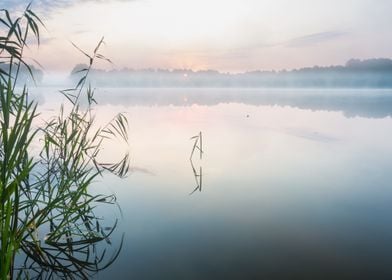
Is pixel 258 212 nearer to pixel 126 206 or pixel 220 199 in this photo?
pixel 220 199

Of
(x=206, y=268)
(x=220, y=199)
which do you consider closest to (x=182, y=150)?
(x=220, y=199)

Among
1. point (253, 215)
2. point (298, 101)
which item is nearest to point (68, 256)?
point (253, 215)

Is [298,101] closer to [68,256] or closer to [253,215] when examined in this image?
[253,215]

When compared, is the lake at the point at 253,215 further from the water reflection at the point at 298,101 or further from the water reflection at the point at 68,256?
the water reflection at the point at 298,101

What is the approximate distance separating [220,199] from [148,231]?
2.11m

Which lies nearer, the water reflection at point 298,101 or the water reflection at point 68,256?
the water reflection at point 68,256

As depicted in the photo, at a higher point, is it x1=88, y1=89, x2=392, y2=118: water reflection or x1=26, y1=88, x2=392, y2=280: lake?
x1=88, y1=89, x2=392, y2=118: water reflection

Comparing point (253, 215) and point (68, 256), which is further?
point (253, 215)

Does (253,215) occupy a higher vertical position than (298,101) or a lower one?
lower

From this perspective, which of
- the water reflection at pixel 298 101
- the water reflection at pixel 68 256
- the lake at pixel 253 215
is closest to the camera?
the water reflection at pixel 68 256

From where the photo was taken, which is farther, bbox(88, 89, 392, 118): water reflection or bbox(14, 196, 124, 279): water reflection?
bbox(88, 89, 392, 118): water reflection

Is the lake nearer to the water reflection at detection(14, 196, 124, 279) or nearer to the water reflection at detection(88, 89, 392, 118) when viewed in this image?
the water reflection at detection(14, 196, 124, 279)

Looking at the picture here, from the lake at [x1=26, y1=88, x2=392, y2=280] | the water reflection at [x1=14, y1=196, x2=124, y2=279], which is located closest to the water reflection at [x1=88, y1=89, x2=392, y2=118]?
the lake at [x1=26, y1=88, x2=392, y2=280]

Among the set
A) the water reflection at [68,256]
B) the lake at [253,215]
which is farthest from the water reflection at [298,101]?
the water reflection at [68,256]
